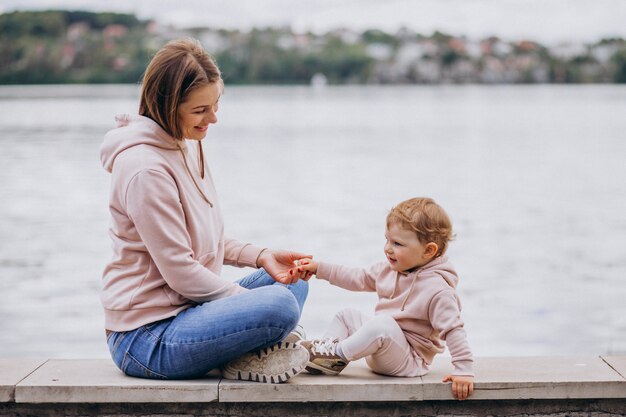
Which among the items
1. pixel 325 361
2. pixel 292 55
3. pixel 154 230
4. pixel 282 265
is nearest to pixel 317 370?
pixel 325 361

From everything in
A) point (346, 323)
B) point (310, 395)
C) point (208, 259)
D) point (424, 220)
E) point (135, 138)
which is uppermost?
point (135, 138)

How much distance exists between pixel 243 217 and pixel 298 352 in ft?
27.2

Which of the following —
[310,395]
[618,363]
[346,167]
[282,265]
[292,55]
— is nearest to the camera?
[310,395]

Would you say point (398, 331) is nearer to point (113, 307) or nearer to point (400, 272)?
point (400, 272)

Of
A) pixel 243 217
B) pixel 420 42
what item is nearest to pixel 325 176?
pixel 243 217

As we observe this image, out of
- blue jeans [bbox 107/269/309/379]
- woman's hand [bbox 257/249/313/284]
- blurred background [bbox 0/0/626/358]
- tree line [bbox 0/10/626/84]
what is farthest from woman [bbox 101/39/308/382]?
tree line [bbox 0/10/626/84]

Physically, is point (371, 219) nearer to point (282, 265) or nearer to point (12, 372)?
point (282, 265)

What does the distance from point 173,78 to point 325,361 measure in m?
0.96

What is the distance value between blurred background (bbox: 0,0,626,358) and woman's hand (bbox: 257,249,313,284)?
8.09 feet

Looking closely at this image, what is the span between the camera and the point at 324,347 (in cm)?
309

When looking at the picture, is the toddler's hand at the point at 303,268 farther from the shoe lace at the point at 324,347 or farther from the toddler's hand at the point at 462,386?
Result: the toddler's hand at the point at 462,386

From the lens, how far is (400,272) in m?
3.14

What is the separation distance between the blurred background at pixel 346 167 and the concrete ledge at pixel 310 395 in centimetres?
257

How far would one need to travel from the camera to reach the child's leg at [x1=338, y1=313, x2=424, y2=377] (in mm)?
3014
